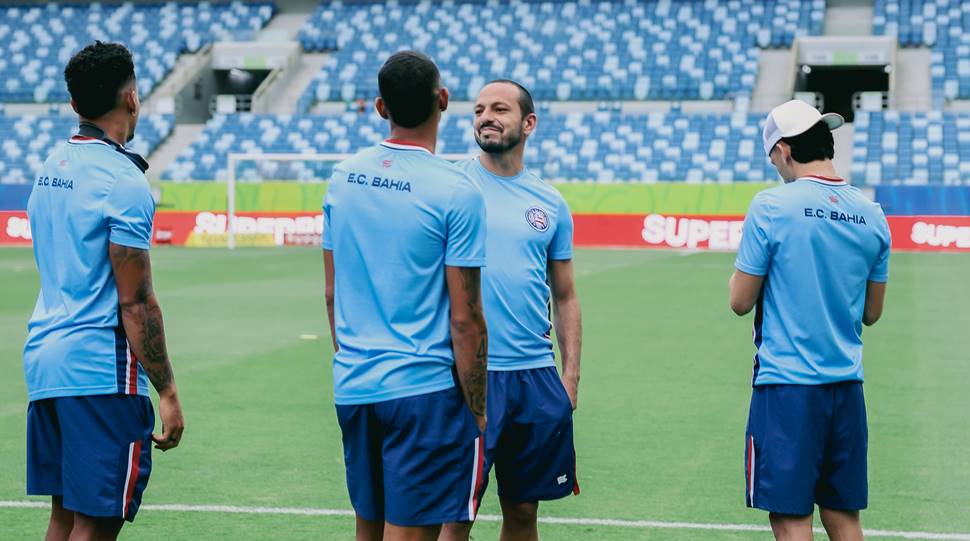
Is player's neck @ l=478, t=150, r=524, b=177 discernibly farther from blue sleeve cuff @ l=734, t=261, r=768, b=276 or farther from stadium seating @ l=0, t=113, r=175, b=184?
stadium seating @ l=0, t=113, r=175, b=184

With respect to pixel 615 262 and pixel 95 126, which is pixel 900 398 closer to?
pixel 95 126

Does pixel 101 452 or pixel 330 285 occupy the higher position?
pixel 330 285

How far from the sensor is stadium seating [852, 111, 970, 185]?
35.1m

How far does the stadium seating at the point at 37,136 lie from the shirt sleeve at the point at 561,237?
3707 cm

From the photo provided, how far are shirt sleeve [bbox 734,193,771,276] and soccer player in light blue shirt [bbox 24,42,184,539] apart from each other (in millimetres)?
2057

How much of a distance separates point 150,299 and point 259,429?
4.97 m

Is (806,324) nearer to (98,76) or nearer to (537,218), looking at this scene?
(537,218)

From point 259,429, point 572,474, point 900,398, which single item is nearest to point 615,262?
point 900,398

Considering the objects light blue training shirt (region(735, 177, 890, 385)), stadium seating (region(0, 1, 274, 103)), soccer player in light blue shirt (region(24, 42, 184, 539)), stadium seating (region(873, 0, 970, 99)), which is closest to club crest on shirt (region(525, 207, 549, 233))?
light blue training shirt (region(735, 177, 890, 385))

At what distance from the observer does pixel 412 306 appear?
13.4 feet

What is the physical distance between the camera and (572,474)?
206 inches

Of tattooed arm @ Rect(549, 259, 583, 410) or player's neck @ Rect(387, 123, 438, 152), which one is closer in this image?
player's neck @ Rect(387, 123, 438, 152)

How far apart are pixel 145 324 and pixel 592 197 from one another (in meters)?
30.3

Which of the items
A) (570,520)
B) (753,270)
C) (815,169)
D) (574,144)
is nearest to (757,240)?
(753,270)
